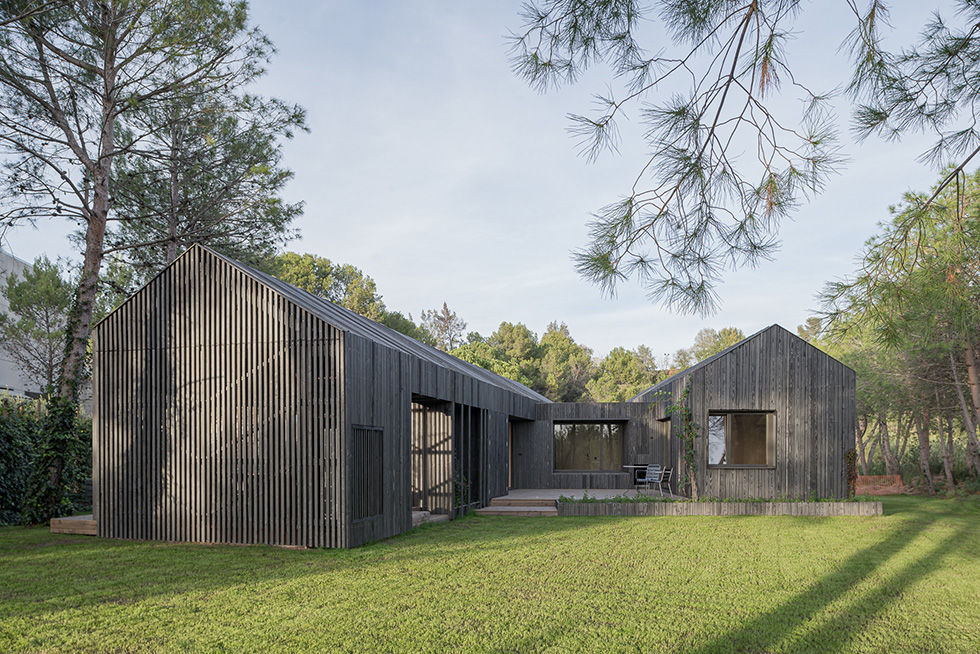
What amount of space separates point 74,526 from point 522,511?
734cm

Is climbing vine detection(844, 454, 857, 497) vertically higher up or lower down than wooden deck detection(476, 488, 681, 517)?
higher up

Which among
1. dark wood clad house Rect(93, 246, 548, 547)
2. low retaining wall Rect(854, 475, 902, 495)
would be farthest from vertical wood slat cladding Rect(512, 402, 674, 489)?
dark wood clad house Rect(93, 246, 548, 547)

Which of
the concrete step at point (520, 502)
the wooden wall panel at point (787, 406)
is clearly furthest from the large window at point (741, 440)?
the concrete step at point (520, 502)

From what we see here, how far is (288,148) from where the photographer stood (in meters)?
16.2

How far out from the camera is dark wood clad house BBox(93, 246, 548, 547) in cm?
853

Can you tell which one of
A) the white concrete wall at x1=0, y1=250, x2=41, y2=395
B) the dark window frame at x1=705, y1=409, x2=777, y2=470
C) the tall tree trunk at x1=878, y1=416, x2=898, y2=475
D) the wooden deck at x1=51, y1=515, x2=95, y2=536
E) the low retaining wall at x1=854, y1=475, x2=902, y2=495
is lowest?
the low retaining wall at x1=854, y1=475, x2=902, y2=495

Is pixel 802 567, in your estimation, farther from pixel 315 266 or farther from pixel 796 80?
pixel 315 266

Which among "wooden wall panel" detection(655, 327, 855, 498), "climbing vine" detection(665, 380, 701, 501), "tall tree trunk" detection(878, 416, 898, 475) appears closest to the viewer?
"wooden wall panel" detection(655, 327, 855, 498)

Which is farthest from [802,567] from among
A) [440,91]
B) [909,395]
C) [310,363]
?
[909,395]

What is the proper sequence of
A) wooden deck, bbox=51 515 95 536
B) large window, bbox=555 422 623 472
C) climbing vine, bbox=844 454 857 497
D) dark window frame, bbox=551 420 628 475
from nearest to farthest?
1. wooden deck, bbox=51 515 95 536
2. climbing vine, bbox=844 454 857 497
3. dark window frame, bbox=551 420 628 475
4. large window, bbox=555 422 623 472

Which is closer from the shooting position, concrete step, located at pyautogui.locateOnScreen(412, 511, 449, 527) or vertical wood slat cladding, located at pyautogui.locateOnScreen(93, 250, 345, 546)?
vertical wood slat cladding, located at pyautogui.locateOnScreen(93, 250, 345, 546)

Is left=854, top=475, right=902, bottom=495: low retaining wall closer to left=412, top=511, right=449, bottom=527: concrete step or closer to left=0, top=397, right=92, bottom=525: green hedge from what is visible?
left=412, top=511, right=449, bottom=527: concrete step

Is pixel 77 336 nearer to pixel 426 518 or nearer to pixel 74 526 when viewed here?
pixel 74 526

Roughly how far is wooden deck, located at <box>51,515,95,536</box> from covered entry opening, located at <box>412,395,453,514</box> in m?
4.75
